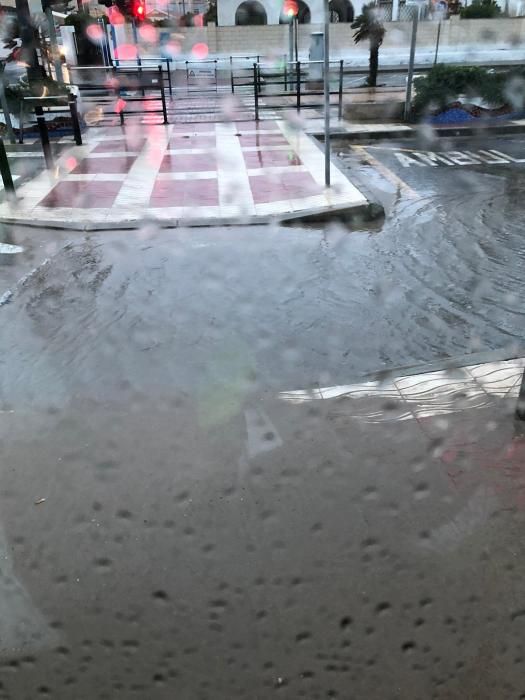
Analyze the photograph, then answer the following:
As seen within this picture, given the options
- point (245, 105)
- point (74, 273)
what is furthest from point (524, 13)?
point (74, 273)

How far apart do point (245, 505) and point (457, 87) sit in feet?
47.4

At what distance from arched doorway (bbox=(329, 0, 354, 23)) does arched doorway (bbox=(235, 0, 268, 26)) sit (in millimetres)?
4926

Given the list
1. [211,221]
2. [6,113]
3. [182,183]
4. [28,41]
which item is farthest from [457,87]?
[6,113]

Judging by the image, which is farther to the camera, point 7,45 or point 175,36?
point 175,36

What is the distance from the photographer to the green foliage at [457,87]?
14977 mm

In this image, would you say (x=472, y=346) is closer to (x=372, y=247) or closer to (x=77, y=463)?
(x=372, y=247)

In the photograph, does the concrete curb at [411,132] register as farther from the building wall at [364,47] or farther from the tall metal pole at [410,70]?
the building wall at [364,47]

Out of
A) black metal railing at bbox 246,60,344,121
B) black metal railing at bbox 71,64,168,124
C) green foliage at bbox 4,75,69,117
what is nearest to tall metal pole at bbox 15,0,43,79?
green foliage at bbox 4,75,69,117

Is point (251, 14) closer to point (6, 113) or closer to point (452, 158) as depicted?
point (6, 113)

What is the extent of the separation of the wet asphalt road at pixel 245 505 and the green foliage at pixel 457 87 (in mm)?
10439

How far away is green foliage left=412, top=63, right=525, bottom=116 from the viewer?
15.0m

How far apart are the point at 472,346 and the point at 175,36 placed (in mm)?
37400

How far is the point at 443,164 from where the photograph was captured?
37.5ft

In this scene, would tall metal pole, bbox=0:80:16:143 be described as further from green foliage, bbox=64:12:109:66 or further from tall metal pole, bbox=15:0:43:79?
green foliage, bbox=64:12:109:66
